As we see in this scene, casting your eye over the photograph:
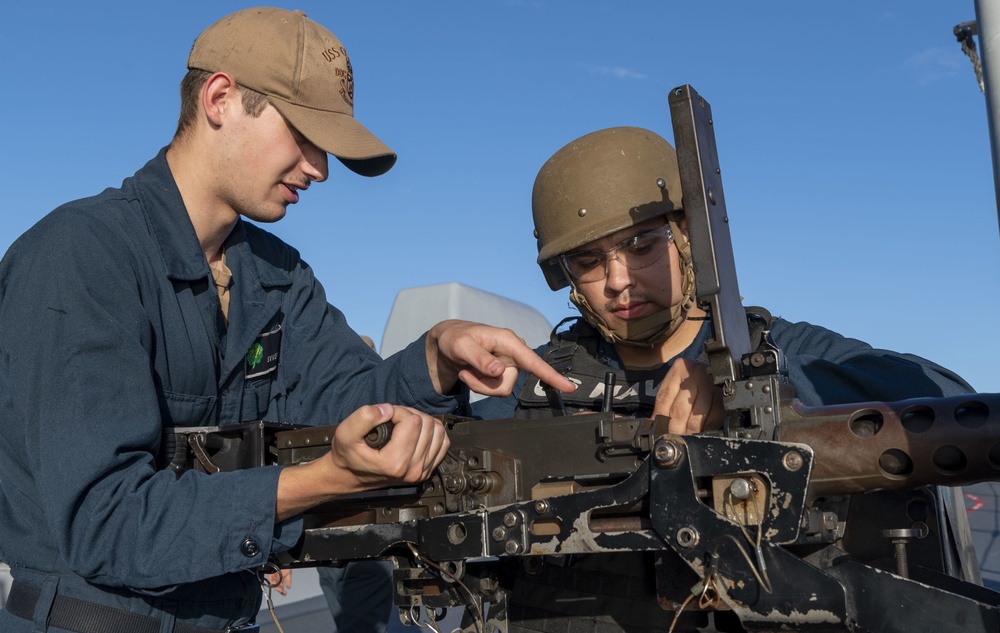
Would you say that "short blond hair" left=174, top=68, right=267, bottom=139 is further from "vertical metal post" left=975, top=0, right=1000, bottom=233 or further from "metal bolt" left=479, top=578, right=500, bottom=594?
"vertical metal post" left=975, top=0, right=1000, bottom=233

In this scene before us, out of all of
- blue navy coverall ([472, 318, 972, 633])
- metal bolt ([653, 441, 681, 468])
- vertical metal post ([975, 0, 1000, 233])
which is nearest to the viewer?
vertical metal post ([975, 0, 1000, 233])

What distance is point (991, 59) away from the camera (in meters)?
1.93

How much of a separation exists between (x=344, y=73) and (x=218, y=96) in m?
0.50

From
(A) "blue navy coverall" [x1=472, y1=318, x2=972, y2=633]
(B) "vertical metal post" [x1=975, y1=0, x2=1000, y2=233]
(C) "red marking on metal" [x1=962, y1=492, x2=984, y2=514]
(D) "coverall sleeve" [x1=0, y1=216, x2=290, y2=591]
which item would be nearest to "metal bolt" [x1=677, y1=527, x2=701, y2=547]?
(A) "blue navy coverall" [x1=472, y1=318, x2=972, y2=633]

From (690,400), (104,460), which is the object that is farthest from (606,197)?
(104,460)

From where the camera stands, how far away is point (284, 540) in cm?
278

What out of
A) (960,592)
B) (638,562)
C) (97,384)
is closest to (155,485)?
(97,384)

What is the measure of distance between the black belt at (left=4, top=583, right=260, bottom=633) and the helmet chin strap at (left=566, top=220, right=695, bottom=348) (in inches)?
82.4

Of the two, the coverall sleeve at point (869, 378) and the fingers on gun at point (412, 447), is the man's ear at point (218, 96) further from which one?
the coverall sleeve at point (869, 378)

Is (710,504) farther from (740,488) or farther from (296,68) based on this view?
(296,68)

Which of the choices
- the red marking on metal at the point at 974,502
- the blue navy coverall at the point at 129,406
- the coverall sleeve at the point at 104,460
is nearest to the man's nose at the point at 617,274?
the blue navy coverall at the point at 129,406

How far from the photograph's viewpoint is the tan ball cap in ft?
11.0

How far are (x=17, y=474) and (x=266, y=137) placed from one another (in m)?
1.43

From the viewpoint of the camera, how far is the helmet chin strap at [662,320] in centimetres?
379
